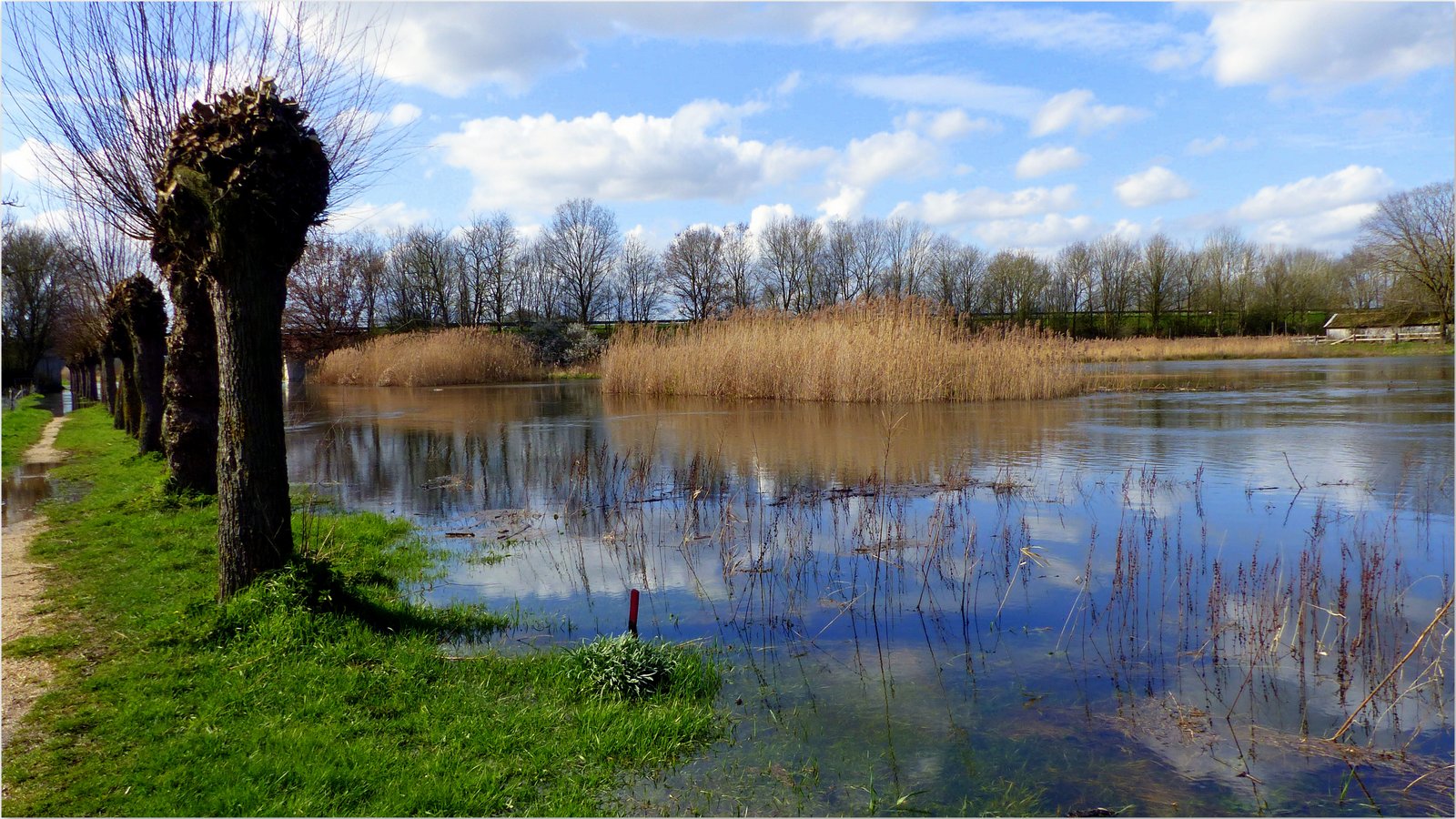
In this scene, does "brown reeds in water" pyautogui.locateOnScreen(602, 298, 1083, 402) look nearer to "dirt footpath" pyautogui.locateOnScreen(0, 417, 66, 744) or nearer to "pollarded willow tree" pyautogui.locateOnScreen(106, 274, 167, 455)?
"pollarded willow tree" pyautogui.locateOnScreen(106, 274, 167, 455)

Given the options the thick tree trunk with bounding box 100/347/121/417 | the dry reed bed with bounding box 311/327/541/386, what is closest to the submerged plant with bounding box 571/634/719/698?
the thick tree trunk with bounding box 100/347/121/417

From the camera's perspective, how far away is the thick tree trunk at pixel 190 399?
31.3ft

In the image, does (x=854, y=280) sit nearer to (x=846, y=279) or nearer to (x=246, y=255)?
(x=846, y=279)

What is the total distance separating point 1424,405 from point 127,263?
25.2 meters

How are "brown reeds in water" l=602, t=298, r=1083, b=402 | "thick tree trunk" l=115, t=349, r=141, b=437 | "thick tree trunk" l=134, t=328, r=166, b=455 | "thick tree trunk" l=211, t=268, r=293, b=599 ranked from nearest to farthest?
"thick tree trunk" l=211, t=268, r=293, b=599
"thick tree trunk" l=134, t=328, r=166, b=455
"thick tree trunk" l=115, t=349, r=141, b=437
"brown reeds in water" l=602, t=298, r=1083, b=402

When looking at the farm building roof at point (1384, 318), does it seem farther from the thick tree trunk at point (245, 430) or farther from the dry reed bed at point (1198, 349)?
the thick tree trunk at point (245, 430)

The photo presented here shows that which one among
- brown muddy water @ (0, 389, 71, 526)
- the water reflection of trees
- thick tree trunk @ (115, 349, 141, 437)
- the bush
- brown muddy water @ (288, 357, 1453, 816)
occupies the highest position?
the bush

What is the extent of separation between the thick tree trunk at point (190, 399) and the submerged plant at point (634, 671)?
23.5ft

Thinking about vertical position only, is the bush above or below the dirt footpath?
above

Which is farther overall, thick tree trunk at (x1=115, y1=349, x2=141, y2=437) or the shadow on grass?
thick tree trunk at (x1=115, y1=349, x2=141, y2=437)

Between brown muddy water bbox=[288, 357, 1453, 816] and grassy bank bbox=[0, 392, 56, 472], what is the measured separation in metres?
6.81

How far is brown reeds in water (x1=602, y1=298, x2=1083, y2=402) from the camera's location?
19.7 metres

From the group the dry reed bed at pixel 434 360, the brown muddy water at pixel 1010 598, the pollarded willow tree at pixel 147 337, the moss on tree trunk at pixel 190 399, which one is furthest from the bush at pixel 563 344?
the moss on tree trunk at pixel 190 399

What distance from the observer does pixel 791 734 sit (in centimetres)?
391
